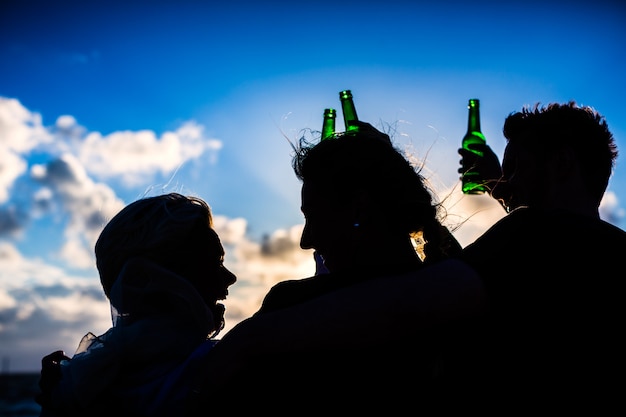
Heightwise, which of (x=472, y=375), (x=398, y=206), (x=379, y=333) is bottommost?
(x=472, y=375)

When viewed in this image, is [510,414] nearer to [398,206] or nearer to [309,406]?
[309,406]

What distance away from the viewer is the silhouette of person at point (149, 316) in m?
2.20

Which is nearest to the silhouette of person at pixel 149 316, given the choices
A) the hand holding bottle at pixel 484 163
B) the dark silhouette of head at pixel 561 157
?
the dark silhouette of head at pixel 561 157

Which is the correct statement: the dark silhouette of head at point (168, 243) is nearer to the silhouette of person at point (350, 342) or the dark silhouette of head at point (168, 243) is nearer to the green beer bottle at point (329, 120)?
the silhouette of person at point (350, 342)

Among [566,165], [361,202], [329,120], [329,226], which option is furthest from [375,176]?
[329,120]

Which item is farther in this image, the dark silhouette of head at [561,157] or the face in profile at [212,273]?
the dark silhouette of head at [561,157]

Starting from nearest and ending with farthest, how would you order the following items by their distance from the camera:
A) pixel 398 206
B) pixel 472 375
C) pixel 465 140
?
pixel 472 375
pixel 398 206
pixel 465 140

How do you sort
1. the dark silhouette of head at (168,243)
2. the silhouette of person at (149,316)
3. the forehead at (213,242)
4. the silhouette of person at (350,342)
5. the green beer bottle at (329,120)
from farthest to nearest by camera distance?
Result: 1. the green beer bottle at (329,120)
2. the forehead at (213,242)
3. the dark silhouette of head at (168,243)
4. the silhouette of person at (149,316)
5. the silhouette of person at (350,342)

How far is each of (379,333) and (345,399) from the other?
21 centimetres

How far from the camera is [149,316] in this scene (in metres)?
2.40

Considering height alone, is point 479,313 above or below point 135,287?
below

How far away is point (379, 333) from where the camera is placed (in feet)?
5.10

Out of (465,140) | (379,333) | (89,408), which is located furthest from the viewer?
(465,140)

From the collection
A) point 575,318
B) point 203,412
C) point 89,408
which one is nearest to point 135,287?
point 89,408
